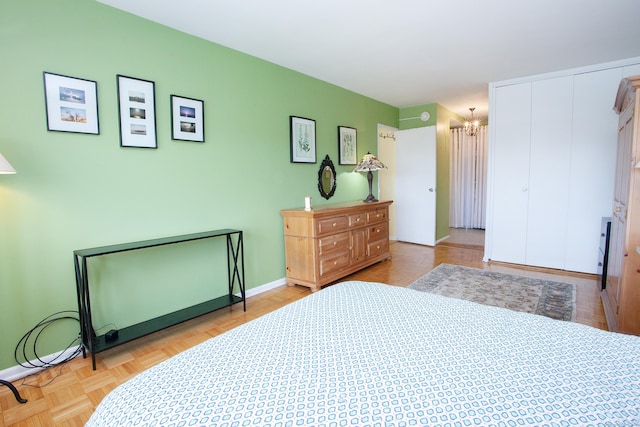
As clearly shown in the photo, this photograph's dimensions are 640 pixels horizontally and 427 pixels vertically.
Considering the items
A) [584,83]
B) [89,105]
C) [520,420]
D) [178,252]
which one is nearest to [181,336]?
[178,252]

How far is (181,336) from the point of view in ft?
8.28

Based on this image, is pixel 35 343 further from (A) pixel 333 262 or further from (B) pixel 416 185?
(B) pixel 416 185

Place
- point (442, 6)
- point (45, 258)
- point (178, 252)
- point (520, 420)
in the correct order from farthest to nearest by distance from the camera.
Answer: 1. point (178, 252)
2. point (442, 6)
3. point (45, 258)
4. point (520, 420)

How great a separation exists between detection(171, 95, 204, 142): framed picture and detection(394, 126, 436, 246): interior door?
12.6 ft

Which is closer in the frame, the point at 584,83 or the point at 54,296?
the point at 54,296

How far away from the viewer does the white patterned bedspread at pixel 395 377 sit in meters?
0.75

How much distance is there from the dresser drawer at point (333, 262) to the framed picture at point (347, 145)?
1.42m

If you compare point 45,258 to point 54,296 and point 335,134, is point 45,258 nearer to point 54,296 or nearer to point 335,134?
point 54,296

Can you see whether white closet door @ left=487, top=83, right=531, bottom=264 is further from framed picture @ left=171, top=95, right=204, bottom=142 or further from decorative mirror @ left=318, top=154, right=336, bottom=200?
framed picture @ left=171, top=95, right=204, bottom=142

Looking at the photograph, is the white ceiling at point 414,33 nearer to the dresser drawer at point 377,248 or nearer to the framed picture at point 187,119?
the framed picture at point 187,119

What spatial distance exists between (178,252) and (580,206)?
14.5 ft

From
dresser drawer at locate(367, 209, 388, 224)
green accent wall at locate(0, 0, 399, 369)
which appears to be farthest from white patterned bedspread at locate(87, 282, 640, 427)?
dresser drawer at locate(367, 209, 388, 224)

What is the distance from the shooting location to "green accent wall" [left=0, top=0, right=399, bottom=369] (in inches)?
77.9

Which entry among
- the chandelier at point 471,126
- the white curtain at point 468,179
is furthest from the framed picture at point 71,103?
the white curtain at point 468,179
